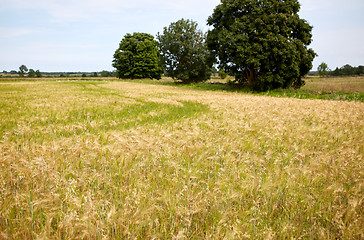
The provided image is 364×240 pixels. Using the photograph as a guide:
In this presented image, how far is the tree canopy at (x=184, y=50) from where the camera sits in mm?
41844

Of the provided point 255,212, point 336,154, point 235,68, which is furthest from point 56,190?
point 235,68

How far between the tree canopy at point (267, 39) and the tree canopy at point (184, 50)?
15.7 metres

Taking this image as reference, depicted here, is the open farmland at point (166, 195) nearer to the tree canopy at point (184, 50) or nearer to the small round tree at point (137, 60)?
the tree canopy at point (184, 50)

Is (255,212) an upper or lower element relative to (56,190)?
lower

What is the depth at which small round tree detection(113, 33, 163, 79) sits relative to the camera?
206 feet

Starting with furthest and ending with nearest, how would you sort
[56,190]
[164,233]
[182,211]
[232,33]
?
1. [232,33]
2. [56,190]
3. [182,211]
4. [164,233]

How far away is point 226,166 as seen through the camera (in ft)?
11.7

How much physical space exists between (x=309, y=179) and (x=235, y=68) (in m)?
26.8

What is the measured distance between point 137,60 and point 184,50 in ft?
85.4

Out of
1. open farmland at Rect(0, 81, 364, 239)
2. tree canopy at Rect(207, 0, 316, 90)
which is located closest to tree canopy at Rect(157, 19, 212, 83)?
tree canopy at Rect(207, 0, 316, 90)

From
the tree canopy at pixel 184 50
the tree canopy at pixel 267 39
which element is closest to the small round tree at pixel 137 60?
the tree canopy at pixel 184 50

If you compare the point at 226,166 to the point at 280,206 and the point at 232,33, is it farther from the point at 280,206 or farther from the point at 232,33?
the point at 232,33

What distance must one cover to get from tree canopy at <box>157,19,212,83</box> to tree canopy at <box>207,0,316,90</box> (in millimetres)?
15672

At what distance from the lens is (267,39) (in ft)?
73.5
